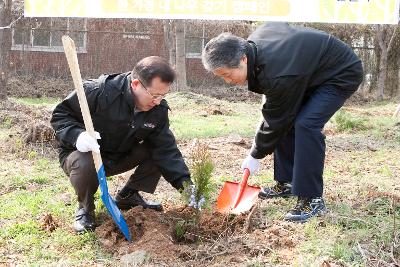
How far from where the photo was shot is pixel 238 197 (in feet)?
13.1

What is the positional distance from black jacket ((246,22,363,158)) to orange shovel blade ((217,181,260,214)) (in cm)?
38

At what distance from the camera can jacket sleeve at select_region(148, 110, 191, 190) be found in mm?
3771

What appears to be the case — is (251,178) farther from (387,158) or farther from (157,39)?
(157,39)

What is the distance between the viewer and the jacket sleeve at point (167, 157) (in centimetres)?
377

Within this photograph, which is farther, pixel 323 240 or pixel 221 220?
pixel 221 220

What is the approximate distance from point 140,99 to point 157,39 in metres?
15.7

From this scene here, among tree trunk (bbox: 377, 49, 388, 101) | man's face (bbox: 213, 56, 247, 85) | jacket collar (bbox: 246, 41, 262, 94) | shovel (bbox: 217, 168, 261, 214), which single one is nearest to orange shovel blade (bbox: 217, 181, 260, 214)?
shovel (bbox: 217, 168, 261, 214)

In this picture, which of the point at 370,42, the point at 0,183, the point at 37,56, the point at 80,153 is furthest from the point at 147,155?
the point at 370,42

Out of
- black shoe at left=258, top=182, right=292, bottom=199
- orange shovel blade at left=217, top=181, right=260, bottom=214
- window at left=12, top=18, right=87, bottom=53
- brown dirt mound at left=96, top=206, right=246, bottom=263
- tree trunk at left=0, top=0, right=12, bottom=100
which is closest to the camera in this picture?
brown dirt mound at left=96, top=206, right=246, bottom=263

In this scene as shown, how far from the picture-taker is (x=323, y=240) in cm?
323

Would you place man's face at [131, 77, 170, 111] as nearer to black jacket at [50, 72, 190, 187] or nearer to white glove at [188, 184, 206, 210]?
black jacket at [50, 72, 190, 187]

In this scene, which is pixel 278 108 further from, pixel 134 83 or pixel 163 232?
pixel 163 232

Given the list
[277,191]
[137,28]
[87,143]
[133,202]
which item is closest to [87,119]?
[87,143]

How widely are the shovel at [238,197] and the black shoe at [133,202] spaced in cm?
50
